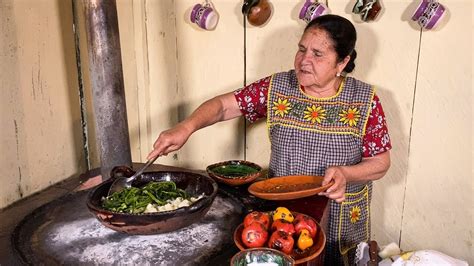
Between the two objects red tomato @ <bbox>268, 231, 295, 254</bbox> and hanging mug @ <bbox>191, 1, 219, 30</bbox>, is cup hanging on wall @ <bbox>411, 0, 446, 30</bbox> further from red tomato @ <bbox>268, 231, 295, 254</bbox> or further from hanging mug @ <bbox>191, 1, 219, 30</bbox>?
red tomato @ <bbox>268, 231, 295, 254</bbox>

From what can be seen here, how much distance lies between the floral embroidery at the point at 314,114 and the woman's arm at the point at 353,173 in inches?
10.1

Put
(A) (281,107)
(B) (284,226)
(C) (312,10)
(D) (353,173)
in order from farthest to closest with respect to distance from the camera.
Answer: (C) (312,10) → (A) (281,107) → (D) (353,173) → (B) (284,226)

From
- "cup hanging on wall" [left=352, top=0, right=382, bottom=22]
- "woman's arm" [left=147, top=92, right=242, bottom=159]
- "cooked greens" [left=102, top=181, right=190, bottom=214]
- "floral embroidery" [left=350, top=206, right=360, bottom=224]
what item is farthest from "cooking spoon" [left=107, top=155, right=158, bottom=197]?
"cup hanging on wall" [left=352, top=0, right=382, bottom=22]

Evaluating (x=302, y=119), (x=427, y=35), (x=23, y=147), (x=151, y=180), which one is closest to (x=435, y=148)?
(x=427, y=35)

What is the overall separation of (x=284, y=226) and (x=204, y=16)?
1444 mm

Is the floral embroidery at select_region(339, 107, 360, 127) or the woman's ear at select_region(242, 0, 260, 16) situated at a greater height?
the woman's ear at select_region(242, 0, 260, 16)

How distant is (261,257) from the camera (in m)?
1.24

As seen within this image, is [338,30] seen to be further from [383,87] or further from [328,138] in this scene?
[383,87]

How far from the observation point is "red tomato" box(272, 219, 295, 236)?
135 cm

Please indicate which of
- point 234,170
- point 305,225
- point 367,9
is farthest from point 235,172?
point 367,9

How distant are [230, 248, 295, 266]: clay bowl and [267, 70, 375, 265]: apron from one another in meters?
0.84

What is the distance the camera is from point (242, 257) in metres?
1.23

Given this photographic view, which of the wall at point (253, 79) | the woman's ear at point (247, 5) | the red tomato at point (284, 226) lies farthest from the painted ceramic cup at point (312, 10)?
the red tomato at point (284, 226)

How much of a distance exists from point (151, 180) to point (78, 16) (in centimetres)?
110
